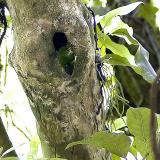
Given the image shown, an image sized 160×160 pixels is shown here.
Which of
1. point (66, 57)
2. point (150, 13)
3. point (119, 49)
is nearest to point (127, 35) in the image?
point (119, 49)

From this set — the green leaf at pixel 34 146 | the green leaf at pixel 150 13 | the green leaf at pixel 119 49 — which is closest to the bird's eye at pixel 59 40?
the green leaf at pixel 119 49

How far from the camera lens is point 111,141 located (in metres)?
0.43

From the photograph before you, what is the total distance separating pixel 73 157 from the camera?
0.53 meters

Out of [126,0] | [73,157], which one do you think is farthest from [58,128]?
[126,0]

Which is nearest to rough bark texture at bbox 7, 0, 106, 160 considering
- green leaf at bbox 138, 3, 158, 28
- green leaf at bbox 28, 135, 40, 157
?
green leaf at bbox 28, 135, 40, 157

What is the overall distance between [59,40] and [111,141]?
142 mm

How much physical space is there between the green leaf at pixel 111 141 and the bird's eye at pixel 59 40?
0.13 m

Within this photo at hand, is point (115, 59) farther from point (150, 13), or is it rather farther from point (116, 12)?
point (150, 13)

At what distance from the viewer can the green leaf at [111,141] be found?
1.38 feet

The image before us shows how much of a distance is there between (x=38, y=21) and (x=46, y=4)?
0.07ft

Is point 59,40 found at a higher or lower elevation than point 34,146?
higher

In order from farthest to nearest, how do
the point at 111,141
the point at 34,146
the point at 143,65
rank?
the point at 34,146 < the point at 143,65 < the point at 111,141

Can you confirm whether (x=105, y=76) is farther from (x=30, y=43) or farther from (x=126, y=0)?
(x=126, y=0)

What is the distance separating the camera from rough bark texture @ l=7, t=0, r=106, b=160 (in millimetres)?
492
